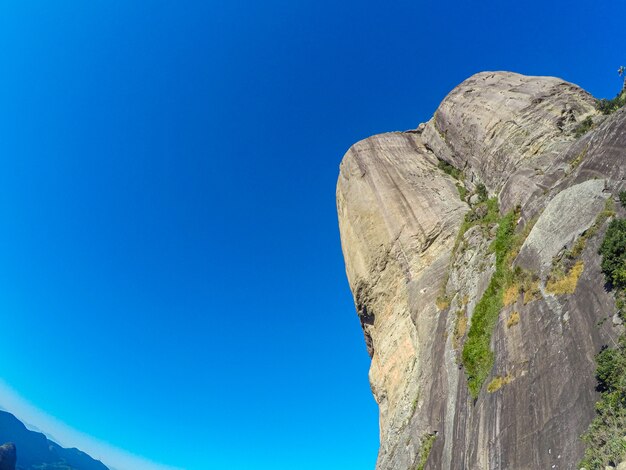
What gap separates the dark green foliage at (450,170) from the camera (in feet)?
119

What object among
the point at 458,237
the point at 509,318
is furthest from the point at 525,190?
the point at 509,318

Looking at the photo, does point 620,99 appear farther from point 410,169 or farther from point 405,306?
point 405,306

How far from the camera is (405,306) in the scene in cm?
3050

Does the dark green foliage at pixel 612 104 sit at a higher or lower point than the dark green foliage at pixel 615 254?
higher

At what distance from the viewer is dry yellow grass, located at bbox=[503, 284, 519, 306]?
54.5 ft

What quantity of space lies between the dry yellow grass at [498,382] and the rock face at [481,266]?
4.7 inches

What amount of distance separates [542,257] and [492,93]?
73.7 feet

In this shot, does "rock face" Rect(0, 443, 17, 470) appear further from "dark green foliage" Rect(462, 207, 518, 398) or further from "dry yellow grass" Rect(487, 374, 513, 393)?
"dry yellow grass" Rect(487, 374, 513, 393)

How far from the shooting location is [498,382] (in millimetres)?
14727

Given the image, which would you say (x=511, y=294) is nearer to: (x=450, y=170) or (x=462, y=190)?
(x=462, y=190)

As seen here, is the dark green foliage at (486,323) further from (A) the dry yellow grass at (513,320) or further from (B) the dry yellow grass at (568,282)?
(B) the dry yellow grass at (568,282)

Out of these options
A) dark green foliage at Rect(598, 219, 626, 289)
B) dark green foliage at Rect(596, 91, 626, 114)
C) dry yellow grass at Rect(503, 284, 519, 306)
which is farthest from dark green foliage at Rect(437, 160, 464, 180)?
dark green foliage at Rect(598, 219, 626, 289)

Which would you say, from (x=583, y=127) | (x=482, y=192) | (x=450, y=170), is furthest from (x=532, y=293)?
(x=450, y=170)

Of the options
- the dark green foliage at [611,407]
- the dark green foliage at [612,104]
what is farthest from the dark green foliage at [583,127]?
the dark green foliage at [611,407]
